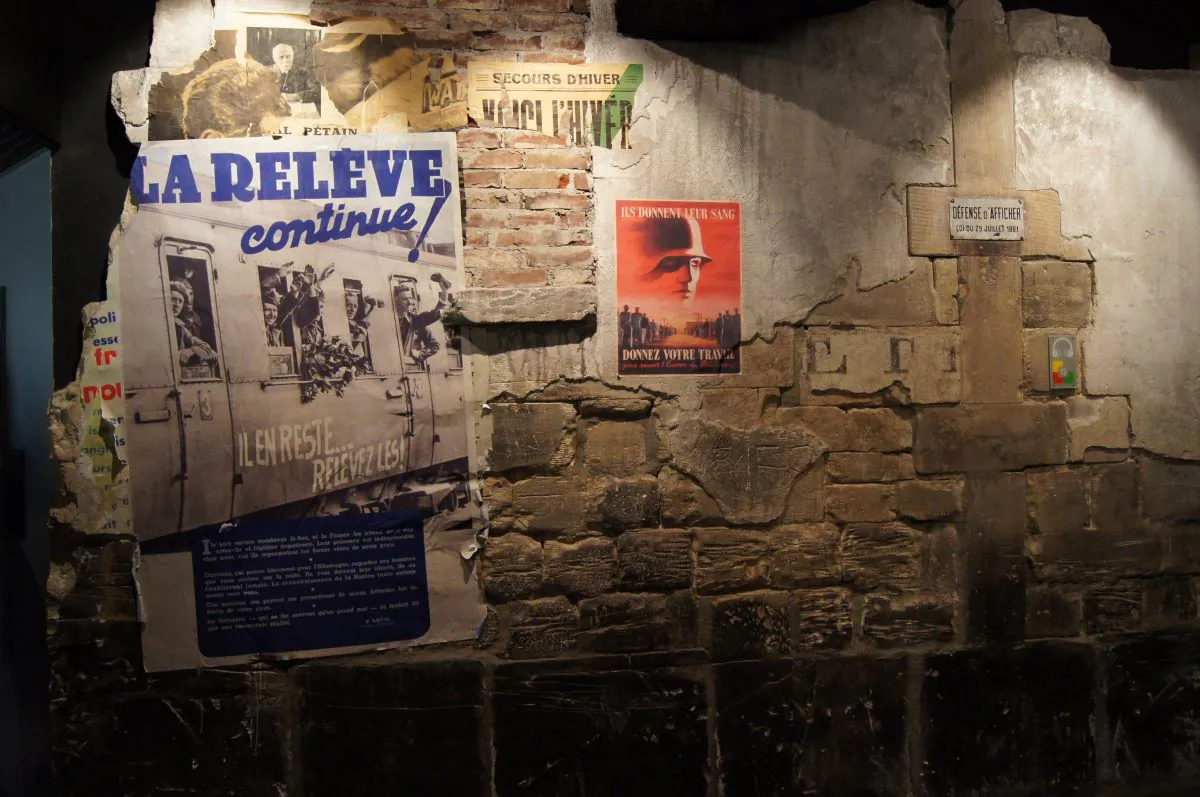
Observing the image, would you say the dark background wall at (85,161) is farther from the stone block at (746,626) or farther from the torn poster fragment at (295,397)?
the stone block at (746,626)

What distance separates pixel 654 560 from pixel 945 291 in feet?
5.03

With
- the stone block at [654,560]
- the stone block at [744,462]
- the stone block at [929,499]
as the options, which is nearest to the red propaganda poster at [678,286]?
the stone block at [744,462]

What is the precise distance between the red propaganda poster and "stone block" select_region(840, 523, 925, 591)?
82 cm

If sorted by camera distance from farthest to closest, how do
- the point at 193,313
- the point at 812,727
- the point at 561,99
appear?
the point at 812,727
the point at 561,99
the point at 193,313

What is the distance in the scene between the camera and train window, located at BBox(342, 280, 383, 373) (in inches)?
92.4

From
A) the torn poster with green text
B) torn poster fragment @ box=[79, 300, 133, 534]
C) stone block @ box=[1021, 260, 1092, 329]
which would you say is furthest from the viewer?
stone block @ box=[1021, 260, 1092, 329]

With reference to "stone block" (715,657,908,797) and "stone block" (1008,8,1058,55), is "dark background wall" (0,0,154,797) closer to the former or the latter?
"stone block" (715,657,908,797)

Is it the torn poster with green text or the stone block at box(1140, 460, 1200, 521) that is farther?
the stone block at box(1140, 460, 1200, 521)

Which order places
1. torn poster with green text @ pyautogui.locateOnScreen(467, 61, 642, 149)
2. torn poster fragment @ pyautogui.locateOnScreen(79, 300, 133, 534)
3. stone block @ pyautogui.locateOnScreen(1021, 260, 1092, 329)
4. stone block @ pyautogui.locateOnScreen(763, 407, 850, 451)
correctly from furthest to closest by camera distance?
stone block @ pyautogui.locateOnScreen(1021, 260, 1092, 329) → stone block @ pyautogui.locateOnScreen(763, 407, 850, 451) → torn poster with green text @ pyautogui.locateOnScreen(467, 61, 642, 149) → torn poster fragment @ pyautogui.locateOnScreen(79, 300, 133, 534)

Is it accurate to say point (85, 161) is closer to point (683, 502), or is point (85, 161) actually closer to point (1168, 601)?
point (683, 502)

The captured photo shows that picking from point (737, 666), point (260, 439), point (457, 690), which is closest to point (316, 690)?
point (457, 690)

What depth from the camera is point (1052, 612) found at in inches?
105

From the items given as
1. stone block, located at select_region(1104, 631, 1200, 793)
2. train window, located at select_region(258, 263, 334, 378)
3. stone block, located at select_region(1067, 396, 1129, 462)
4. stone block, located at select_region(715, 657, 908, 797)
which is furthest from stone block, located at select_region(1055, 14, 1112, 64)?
train window, located at select_region(258, 263, 334, 378)

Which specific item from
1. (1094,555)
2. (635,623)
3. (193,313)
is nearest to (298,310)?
(193,313)
